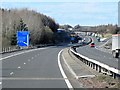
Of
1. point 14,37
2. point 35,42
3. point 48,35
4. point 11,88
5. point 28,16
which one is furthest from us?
point 48,35

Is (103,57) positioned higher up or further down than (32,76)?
further down

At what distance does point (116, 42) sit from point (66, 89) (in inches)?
1476

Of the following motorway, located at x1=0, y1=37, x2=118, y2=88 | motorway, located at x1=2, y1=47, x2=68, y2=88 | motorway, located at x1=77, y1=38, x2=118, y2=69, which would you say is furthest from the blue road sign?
motorway, located at x1=2, y1=47, x2=68, y2=88

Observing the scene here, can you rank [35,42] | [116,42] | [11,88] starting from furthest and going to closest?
[35,42] → [116,42] → [11,88]

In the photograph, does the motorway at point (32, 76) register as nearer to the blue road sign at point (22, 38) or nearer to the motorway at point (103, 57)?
the motorway at point (103, 57)

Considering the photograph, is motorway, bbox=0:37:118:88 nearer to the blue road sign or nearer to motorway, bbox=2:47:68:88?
motorway, bbox=2:47:68:88

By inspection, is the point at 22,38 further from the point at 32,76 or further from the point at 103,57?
the point at 32,76

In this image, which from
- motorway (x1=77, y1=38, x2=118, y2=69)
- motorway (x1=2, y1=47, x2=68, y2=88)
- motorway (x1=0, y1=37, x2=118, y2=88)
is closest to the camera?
motorway (x1=2, y1=47, x2=68, y2=88)

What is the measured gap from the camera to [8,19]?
13050 cm

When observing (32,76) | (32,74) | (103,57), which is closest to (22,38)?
(103,57)

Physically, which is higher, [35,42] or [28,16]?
[28,16]

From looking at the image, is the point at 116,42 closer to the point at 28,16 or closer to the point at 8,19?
the point at 8,19

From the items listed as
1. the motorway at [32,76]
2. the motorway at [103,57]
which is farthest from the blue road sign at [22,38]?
the motorway at [32,76]

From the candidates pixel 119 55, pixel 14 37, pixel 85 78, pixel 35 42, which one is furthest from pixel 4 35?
pixel 85 78
